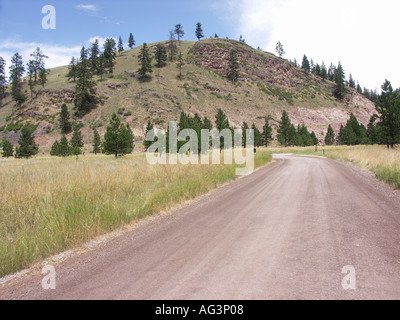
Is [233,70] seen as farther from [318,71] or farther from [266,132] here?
[318,71]

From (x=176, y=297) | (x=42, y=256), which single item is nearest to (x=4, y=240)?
(x=42, y=256)

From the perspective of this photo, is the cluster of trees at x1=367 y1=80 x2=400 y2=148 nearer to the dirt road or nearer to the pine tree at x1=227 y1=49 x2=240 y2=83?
the dirt road

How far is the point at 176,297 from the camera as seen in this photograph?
8.21ft

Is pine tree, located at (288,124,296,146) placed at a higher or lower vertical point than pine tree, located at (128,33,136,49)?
lower

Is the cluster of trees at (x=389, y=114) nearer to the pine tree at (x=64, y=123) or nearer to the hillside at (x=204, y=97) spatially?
the hillside at (x=204, y=97)

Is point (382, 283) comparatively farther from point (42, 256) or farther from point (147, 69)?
point (147, 69)

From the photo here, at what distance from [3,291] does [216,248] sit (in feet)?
9.66

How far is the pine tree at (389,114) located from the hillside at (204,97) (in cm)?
4684

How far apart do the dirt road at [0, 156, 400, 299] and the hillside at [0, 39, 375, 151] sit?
53336mm

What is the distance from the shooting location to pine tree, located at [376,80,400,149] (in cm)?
2896

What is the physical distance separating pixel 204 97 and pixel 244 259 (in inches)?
3326

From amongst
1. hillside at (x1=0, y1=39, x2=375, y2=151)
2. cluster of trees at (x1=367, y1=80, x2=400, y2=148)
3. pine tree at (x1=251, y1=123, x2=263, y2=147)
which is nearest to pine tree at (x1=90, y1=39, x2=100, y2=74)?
hillside at (x1=0, y1=39, x2=375, y2=151)

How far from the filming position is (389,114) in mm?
29656

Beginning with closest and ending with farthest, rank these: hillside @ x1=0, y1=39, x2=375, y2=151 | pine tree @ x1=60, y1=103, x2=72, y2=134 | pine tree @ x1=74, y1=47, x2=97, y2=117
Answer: pine tree @ x1=60, y1=103, x2=72, y2=134 < hillside @ x1=0, y1=39, x2=375, y2=151 < pine tree @ x1=74, y1=47, x2=97, y2=117
